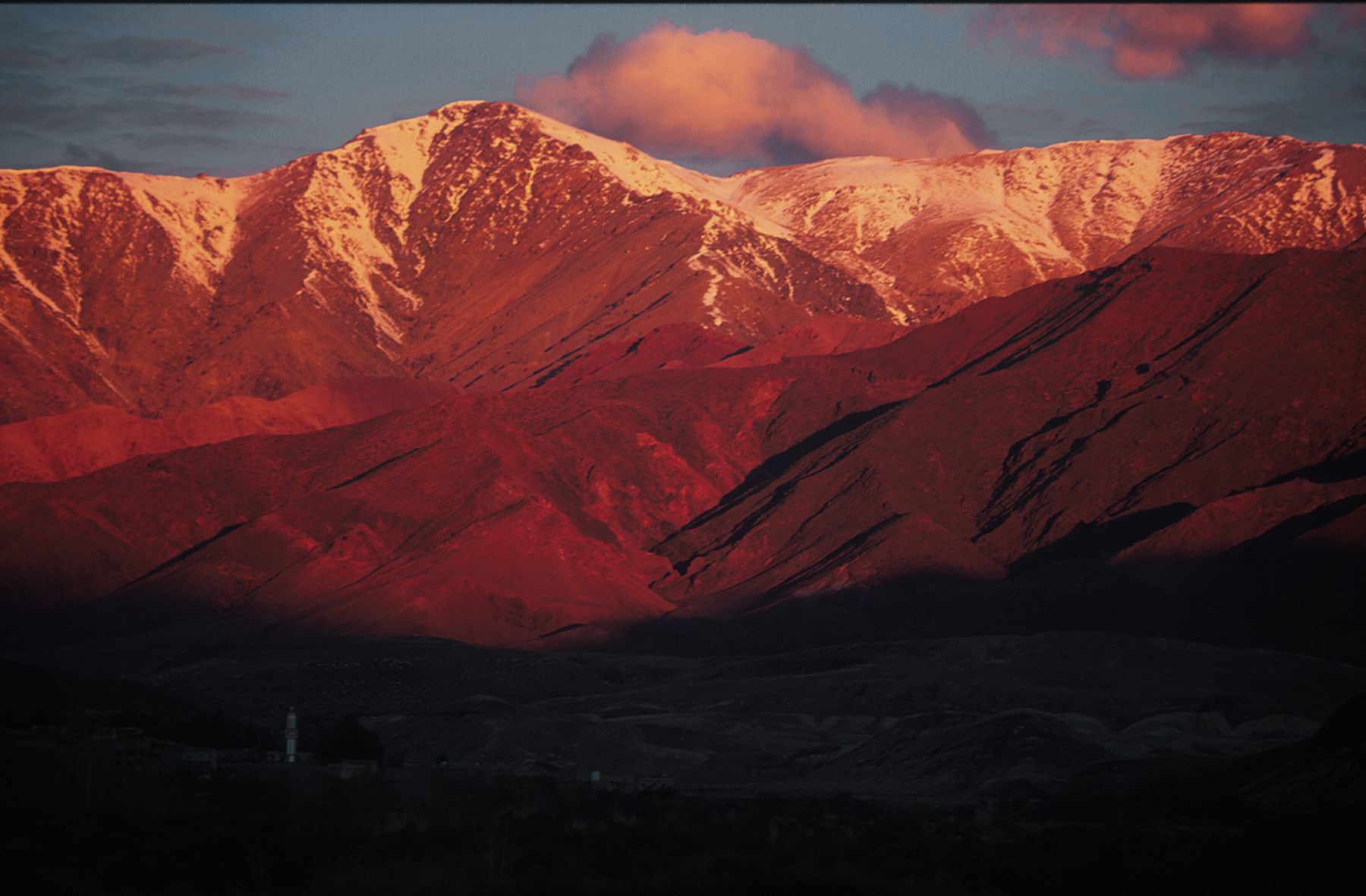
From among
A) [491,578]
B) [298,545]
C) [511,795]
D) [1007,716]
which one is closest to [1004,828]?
[511,795]

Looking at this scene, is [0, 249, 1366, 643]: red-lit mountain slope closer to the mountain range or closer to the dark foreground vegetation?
the mountain range

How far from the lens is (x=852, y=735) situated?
81.0 m

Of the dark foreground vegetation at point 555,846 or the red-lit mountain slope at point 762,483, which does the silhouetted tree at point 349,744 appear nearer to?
the dark foreground vegetation at point 555,846

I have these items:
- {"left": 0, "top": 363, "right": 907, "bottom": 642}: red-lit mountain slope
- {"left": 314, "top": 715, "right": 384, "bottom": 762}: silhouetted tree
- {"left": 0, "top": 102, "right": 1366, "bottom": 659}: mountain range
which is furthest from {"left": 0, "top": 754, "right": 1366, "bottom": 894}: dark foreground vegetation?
{"left": 0, "top": 363, "right": 907, "bottom": 642}: red-lit mountain slope

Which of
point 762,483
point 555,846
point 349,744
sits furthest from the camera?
point 762,483

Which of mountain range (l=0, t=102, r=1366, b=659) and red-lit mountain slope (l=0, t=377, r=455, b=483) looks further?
red-lit mountain slope (l=0, t=377, r=455, b=483)

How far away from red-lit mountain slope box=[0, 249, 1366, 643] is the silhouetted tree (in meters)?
54.7

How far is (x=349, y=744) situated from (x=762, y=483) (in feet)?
313

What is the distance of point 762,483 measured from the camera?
5817 inches

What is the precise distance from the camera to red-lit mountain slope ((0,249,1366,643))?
11994 centimetres

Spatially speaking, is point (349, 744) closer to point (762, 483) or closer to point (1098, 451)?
point (1098, 451)

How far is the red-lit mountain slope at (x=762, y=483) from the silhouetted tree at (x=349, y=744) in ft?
180

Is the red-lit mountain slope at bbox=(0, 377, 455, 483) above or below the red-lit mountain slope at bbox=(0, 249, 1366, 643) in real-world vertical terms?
above

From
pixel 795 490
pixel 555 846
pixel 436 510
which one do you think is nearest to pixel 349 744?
pixel 555 846
